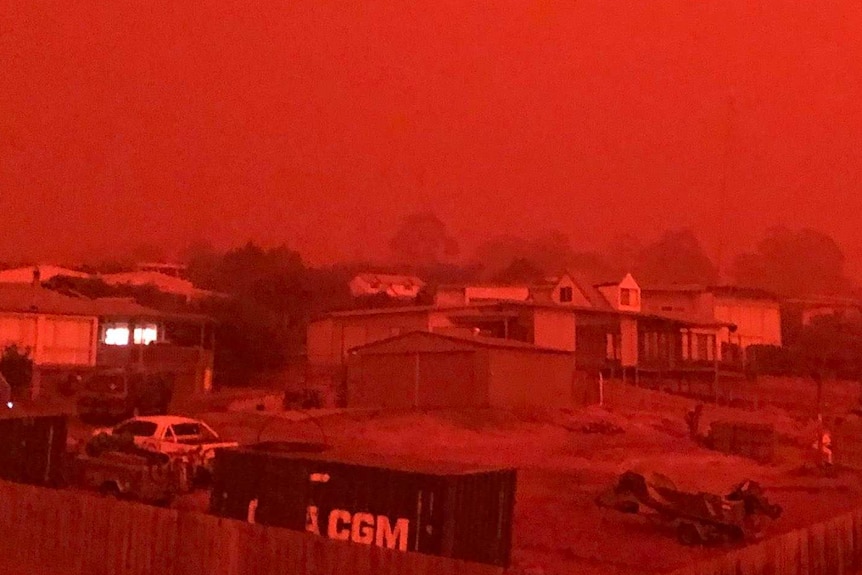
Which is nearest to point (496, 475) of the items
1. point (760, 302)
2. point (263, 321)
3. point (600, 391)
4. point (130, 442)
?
point (130, 442)

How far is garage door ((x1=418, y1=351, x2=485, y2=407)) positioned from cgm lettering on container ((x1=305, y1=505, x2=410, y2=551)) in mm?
24237

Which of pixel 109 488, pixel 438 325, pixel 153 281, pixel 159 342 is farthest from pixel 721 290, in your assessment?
pixel 109 488

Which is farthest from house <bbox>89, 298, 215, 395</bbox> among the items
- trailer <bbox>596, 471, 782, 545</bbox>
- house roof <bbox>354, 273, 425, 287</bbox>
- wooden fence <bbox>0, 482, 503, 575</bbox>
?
house roof <bbox>354, 273, 425, 287</bbox>

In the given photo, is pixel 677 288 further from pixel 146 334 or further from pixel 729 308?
pixel 146 334

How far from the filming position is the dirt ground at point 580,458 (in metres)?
18.6

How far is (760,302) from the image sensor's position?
252 feet

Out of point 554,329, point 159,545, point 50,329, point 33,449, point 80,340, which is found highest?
point 554,329

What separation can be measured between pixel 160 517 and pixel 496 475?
4.36m

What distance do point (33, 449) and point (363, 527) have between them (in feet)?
28.3

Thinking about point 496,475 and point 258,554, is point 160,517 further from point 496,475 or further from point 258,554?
point 496,475

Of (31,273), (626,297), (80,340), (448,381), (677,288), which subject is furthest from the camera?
(31,273)

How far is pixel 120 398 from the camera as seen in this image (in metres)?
32.2

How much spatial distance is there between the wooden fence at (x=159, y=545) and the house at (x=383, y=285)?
8000 cm

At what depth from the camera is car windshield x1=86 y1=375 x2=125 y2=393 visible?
1294 inches
